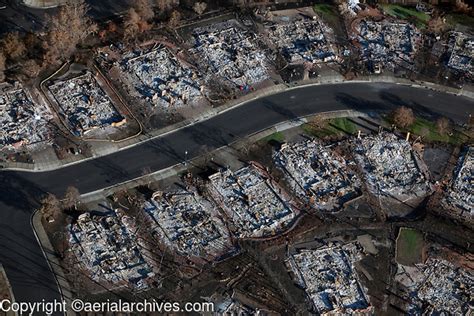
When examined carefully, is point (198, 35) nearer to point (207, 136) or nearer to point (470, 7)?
point (207, 136)

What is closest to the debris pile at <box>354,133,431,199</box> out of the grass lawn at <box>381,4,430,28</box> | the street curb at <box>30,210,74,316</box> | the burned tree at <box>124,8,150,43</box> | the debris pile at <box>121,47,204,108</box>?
the debris pile at <box>121,47,204,108</box>

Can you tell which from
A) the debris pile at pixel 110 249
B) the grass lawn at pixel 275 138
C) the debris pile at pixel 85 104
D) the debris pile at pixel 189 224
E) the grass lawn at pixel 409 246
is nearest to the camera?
the debris pile at pixel 110 249

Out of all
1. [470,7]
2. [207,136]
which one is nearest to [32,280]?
[207,136]

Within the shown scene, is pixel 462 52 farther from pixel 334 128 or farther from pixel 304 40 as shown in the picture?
pixel 334 128

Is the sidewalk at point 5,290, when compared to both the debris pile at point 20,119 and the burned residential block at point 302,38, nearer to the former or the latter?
the debris pile at point 20,119

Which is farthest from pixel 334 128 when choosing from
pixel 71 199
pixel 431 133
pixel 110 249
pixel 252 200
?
pixel 71 199

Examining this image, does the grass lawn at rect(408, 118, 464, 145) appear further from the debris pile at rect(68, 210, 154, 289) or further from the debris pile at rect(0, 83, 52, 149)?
the debris pile at rect(0, 83, 52, 149)

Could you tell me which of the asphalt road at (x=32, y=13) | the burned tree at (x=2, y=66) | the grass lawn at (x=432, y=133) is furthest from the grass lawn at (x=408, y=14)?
the burned tree at (x=2, y=66)
